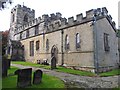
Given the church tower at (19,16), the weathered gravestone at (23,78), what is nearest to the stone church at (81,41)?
the weathered gravestone at (23,78)

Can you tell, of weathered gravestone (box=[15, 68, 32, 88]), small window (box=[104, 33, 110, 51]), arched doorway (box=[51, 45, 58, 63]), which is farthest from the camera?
arched doorway (box=[51, 45, 58, 63])

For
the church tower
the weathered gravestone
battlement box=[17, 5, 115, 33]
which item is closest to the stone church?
battlement box=[17, 5, 115, 33]

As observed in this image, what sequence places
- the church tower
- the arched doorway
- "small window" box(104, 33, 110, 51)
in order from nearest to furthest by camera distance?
"small window" box(104, 33, 110, 51) < the arched doorway < the church tower

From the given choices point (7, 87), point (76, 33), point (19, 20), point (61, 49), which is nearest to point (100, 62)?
point (76, 33)

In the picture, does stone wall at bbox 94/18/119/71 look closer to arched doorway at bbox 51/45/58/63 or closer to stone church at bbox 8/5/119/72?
stone church at bbox 8/5/119/72

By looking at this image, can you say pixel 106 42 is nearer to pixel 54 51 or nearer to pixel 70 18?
pixel 70 18

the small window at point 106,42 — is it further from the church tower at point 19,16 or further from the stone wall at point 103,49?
the church tower at point 19,16

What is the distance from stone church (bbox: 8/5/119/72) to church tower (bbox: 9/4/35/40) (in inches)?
507

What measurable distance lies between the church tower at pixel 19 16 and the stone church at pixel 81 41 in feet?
42.2

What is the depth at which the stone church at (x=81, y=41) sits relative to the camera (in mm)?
20297

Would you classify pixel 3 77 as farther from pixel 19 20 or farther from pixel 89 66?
pixel 19 20

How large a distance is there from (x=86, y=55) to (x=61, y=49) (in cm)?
519

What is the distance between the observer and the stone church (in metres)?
20.3

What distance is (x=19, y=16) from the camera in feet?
143
